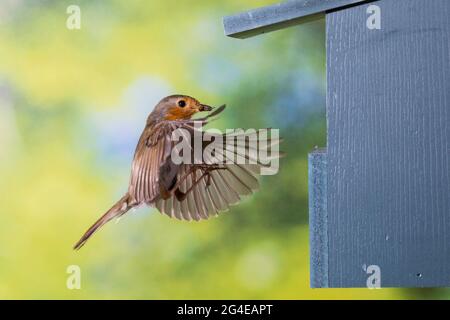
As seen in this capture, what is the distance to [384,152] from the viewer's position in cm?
183

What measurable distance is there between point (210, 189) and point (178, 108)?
1.02ft

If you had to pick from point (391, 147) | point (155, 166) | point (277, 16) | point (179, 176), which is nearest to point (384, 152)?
point (391, 147)

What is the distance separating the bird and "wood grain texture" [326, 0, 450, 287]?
0.85m

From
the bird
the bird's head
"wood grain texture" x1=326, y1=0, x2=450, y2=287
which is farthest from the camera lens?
the bird's head

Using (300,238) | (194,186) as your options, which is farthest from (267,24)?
(300,238)

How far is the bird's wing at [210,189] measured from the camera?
2.82 metres

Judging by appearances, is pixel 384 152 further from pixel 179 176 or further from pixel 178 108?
pixel 178 108

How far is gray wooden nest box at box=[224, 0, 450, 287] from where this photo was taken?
1787 millimetres

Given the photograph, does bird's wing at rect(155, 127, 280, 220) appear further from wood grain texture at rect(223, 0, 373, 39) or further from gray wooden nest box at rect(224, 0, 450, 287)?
gray wooden nest box at rect(224, 0, 450, 287)

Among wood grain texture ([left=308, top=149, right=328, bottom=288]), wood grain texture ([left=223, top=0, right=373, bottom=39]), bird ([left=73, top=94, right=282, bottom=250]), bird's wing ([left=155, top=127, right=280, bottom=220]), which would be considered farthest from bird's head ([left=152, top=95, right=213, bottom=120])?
wood grain texture ([left=308, top=149, right=328, bottom=288])

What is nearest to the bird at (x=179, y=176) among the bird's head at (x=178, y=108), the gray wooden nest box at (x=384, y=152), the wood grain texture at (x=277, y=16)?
the bird's head at (x=178, y=108)

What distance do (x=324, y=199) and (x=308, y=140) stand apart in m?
1.57

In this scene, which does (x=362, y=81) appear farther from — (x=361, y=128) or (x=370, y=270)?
(x=370, y=270)

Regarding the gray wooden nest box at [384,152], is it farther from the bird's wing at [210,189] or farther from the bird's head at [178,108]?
the bird's head at [178,108]
